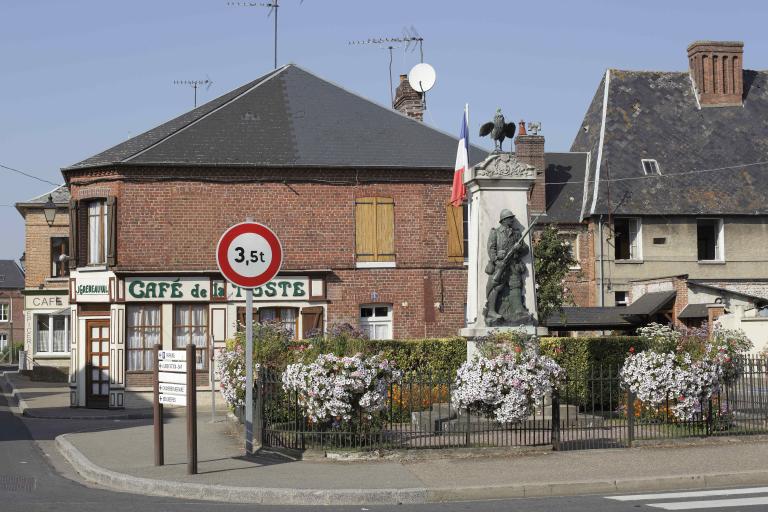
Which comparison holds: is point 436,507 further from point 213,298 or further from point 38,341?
point 38,341

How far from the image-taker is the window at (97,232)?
94.8 ft

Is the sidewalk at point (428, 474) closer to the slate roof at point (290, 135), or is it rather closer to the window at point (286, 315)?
the window at point (286, 315)

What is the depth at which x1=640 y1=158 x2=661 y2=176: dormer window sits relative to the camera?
44.6 metres

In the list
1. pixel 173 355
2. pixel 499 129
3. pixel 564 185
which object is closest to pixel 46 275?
pixel 564 185

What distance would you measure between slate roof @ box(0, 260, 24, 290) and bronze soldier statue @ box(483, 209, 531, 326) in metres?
85.8

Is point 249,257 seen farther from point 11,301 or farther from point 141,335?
point 11,301

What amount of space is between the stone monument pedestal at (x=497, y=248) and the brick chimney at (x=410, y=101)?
19.5 meters

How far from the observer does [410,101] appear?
1432 inches

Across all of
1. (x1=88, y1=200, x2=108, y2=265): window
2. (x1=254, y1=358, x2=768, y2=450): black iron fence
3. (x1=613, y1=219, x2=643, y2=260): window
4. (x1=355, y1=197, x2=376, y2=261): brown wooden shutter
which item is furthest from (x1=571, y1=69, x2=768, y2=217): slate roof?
(x1=254, y1=358, x2=768, y2=450): black iron fence

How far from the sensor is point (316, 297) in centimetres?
2933

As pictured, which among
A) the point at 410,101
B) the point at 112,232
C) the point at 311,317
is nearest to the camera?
the point at 112,232

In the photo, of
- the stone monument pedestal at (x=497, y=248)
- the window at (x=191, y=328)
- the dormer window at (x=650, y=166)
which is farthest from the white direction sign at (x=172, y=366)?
the dormer window at (x=650, y=166)

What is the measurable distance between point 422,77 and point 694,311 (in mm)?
11687

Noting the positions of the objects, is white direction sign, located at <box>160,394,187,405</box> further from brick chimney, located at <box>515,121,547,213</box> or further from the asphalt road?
brick chimney, located at <box>515,121,547,213</box>
